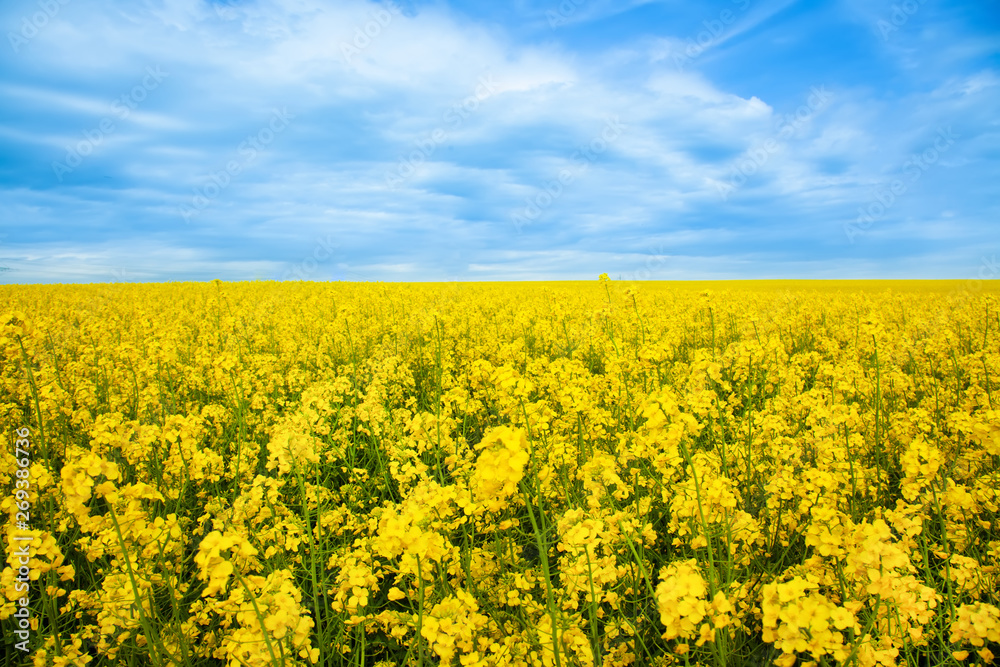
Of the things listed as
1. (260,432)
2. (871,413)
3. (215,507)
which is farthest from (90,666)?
A: (871,413)

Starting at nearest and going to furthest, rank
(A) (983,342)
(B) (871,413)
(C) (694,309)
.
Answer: (B) (871,413) → (A) (983,342) → (C) (694,309)

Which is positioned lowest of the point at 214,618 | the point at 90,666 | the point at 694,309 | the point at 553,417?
the point at 90,666

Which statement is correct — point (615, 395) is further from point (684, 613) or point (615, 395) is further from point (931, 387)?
point (931, 387)

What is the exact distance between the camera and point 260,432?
170 inches

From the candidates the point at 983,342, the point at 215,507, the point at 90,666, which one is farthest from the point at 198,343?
the point at 983,342

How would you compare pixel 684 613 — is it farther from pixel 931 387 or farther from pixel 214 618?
pixel 931 387

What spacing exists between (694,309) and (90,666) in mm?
9636

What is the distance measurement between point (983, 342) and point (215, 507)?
9647 millimetres

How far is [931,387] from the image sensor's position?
15.0 ft

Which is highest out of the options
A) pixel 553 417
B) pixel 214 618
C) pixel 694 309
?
pixel 694 309

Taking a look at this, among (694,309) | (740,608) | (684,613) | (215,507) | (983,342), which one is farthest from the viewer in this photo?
(694,309)

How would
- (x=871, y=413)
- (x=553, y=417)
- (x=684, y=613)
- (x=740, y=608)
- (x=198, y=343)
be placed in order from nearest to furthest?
(x=684, y=613) < (x=740, y=608) < (x=553, y=417) < (x=871, y=413) < (x=198, y=343)

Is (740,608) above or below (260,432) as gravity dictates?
below

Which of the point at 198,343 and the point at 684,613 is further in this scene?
the point at 198,343
